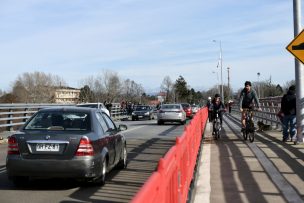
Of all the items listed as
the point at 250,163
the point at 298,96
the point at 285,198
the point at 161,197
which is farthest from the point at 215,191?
the point at 298,96

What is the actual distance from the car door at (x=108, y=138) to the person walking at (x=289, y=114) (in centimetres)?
641

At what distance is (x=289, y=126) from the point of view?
1456cm

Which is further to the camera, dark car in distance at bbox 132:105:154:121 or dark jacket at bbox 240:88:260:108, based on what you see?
dark car in distance at bbox 132:105:154:121

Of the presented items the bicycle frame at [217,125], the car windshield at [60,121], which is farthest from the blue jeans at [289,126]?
the car windshield at [60,121]

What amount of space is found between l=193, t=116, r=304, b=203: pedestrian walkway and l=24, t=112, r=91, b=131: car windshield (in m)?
2.24

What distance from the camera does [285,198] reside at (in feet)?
23.3

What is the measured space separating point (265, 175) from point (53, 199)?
372 centimetres

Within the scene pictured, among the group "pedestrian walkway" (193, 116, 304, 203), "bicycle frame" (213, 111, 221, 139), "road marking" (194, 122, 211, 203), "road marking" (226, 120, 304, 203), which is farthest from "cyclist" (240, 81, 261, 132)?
"road marking" (226, 120, 304, 203)

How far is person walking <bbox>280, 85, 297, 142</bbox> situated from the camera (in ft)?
46.5

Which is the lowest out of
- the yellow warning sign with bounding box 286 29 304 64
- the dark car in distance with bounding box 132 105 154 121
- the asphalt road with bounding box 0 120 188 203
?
the asphalt road with bounding box 0 120 188 203

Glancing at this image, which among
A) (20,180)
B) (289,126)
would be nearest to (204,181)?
(20,180)

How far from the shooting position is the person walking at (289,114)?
46.5ft

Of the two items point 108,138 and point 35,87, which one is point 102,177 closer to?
point 108,138

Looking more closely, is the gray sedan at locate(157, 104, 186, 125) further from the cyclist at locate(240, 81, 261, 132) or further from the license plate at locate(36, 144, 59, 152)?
the license plate at locate(36, 144, 59, 152)
